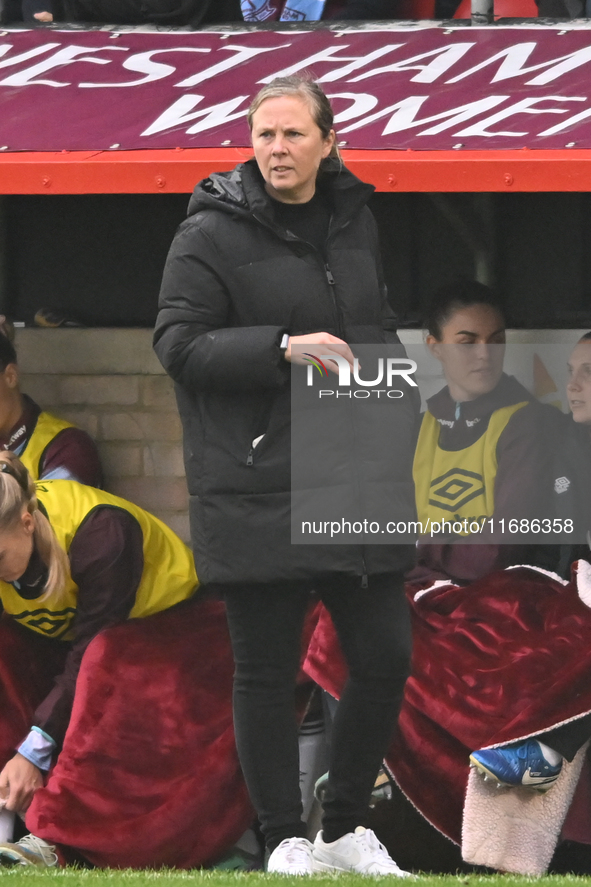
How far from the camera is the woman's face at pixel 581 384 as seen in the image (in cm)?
375

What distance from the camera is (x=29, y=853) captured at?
343 centimetres

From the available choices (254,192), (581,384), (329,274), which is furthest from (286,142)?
(581,384)

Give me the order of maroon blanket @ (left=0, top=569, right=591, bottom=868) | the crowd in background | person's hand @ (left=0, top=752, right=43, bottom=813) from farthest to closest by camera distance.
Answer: the crowd in background, person's hand @ (left=0, top=752, right=43, bottom=813), maroon blanket @ (left=0, top=569, right=591, bottom=868)

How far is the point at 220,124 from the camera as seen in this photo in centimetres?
380

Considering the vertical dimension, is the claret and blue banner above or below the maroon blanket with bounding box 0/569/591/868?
above

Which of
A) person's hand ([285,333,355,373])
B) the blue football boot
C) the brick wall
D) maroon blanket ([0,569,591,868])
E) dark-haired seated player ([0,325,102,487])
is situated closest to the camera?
person's hand ([285,333,355,373])

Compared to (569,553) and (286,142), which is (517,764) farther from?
(286,142)

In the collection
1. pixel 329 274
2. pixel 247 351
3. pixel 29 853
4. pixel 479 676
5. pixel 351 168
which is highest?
pixel 351 168

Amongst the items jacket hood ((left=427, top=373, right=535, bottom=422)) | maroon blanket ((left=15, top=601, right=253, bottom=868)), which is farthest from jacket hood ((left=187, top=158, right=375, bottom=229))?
maroon blanket ((left=15, top=601, right=253, bottom=868))

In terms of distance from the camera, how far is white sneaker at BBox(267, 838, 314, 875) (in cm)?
290

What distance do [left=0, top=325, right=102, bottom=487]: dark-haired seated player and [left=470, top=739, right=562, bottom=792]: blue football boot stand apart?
155 centimetres

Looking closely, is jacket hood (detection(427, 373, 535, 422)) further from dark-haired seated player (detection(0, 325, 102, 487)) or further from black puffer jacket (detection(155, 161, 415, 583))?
dark-haired seated player (detection(0, 325, 102, 487))

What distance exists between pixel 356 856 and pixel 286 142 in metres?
1.59

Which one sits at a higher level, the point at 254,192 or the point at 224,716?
the point at 254,192
